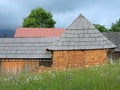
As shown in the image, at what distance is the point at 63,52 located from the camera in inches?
1068

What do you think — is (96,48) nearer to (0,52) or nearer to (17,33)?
(0,52)

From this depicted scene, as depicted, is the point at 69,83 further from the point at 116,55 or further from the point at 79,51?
the point at 116,55

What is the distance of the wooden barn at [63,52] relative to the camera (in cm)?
2714

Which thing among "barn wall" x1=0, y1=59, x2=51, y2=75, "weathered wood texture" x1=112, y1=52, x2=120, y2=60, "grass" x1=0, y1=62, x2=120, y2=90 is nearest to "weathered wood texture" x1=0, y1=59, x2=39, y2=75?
"barn wall" x1=0, y1=59, x2=51, y2=75

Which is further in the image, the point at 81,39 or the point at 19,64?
the point at 81,39

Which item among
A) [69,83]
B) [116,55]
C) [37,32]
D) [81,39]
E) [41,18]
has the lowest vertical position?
[69,83]

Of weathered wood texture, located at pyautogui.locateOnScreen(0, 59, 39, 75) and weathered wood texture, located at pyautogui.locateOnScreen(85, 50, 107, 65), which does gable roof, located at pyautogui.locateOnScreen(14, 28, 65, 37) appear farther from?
weathered wood texture, located at pyautogui.locateOnScreen(85, 50, 107, 65)

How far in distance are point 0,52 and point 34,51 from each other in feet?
8.47

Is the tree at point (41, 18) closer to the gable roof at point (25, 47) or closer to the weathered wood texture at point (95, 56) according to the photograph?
the gable roof at point (25, 47)

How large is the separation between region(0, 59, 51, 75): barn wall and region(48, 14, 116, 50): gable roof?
1.41 metres

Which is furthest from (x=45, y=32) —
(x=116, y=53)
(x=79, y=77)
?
(x=79, y=77)

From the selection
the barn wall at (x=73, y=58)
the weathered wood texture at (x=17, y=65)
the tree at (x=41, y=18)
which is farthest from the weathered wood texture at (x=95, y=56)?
the tree at (x=41, y=18)

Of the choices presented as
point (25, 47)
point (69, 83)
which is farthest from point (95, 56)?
point (69, 83)

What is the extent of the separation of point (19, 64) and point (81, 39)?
4.93 meters
